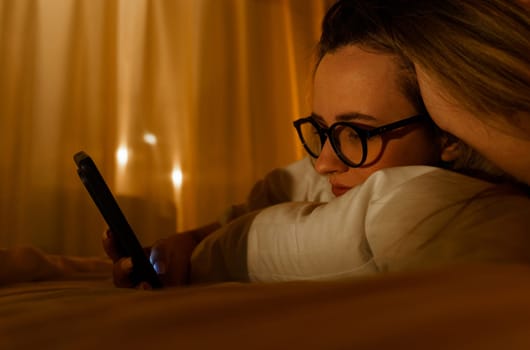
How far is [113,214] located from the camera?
0.74 m

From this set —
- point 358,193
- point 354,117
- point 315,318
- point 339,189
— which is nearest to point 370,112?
point 354,117

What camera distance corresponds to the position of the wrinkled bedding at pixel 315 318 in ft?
0.77

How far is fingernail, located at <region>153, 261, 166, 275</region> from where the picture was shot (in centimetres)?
85

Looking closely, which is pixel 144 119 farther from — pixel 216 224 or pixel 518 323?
pixel 518 323

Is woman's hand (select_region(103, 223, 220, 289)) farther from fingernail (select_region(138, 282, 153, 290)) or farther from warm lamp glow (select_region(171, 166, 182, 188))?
warm lamp glow (select_region(171, 166, 182, 188))

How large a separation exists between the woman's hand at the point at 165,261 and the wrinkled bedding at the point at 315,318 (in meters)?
0.48

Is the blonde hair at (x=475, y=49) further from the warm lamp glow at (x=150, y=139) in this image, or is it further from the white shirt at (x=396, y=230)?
the warm lamp glow at (x=150, y=139)

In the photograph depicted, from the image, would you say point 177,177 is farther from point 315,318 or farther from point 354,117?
point 315,318

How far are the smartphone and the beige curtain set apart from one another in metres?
0.97

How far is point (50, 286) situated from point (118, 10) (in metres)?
1.32

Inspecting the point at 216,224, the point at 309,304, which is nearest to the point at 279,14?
the point at 216,224

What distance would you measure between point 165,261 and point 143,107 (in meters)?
1.15

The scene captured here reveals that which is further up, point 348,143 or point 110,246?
point 348,143

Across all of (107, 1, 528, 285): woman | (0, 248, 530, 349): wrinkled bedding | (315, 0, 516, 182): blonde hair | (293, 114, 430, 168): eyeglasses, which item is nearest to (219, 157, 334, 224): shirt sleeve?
(107, 1, 528, 285): woman
